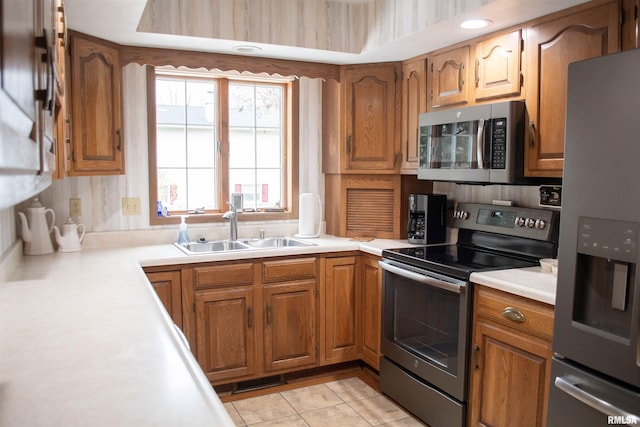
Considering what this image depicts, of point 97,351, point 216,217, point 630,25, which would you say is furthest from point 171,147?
point 630,25

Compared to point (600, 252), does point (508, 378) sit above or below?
below

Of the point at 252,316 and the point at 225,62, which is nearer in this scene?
the point at 252,316

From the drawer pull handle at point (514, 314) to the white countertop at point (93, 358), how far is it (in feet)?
4.69

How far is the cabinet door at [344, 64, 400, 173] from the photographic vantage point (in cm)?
344

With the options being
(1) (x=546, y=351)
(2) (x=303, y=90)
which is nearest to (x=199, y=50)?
(2) (x=303, y=90)

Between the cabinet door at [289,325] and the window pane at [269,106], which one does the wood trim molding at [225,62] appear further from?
A: the cabinet door at [289,325]

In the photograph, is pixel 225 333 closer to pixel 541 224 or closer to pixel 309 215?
pixel 309 215

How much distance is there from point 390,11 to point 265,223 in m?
1.66

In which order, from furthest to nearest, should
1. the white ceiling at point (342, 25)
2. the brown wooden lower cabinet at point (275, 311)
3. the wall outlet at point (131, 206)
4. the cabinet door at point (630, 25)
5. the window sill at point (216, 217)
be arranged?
the window sill at point (216, 217) < the wall outlet at point (131, 206) < the brown wooden lower cabinet at point (275, 311) < the white ceiling at point (342, 25) < the cabinet door at point (630, 25)

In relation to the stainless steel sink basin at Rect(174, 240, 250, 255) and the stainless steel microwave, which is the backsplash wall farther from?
the stainless steel sink basin at Rect(174, 240, 250, 255)

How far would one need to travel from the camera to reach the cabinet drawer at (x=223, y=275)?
9.70 ft

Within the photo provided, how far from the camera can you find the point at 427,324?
272cm

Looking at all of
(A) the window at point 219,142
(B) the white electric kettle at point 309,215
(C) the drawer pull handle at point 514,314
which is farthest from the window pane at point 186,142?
(C) the drawer pull handle at point 514,314

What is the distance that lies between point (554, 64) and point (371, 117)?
1.36m
